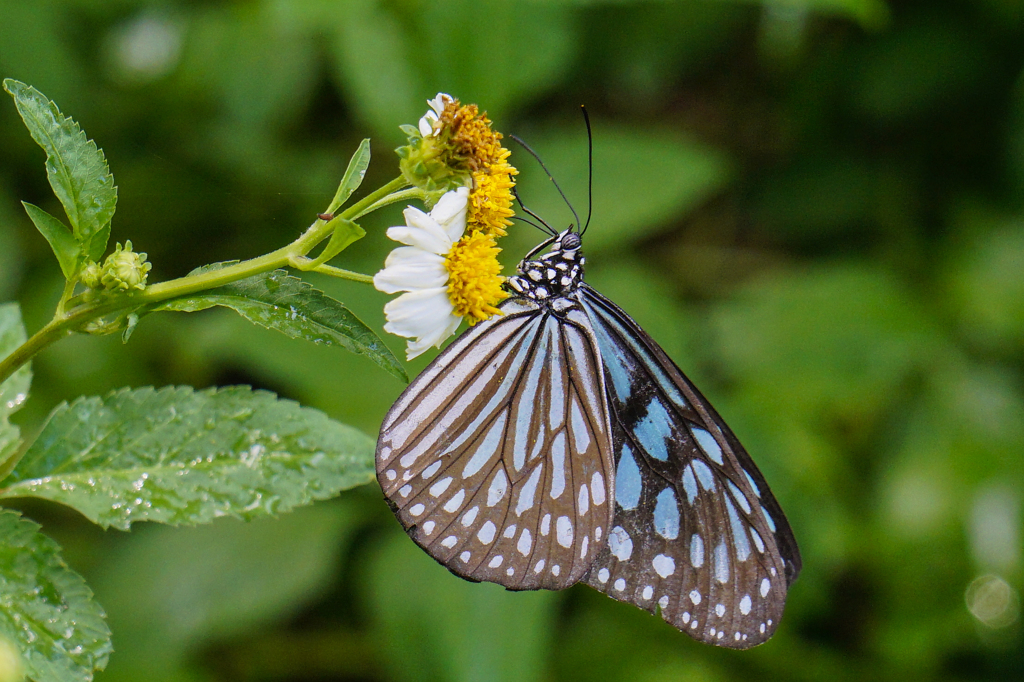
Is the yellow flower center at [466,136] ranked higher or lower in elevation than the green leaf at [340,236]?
higher

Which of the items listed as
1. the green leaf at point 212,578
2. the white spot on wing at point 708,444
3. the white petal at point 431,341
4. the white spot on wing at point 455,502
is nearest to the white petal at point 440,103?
the white petal at point 431,341

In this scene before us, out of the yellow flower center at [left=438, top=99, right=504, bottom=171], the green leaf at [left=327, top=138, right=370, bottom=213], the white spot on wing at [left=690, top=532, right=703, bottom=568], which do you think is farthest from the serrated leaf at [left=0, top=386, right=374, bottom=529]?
the white spot on wing at [left=690, top=532, right=703, bottom=568]

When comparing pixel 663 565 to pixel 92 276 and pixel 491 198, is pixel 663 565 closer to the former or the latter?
pixel 491 198

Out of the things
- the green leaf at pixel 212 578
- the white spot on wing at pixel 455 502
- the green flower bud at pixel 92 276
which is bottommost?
the green leaf at pixel 212 578

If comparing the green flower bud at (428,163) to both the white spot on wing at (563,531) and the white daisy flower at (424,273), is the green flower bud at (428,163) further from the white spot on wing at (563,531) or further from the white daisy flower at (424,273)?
the white spot on wing at (563,531)

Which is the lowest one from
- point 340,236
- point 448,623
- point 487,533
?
Answer: point 448,623

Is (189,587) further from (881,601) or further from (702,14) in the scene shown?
(702,14)

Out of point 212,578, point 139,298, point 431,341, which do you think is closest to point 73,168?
point 139,298

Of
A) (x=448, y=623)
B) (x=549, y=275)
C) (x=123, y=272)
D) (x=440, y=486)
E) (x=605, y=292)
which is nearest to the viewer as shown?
(x=123, y=272)
